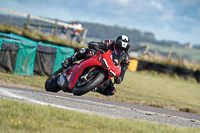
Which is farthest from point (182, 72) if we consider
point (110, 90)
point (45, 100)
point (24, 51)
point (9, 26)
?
point (45, 100)

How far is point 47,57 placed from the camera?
39.8 feet

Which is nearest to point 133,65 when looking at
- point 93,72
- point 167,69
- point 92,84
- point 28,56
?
point 167,69

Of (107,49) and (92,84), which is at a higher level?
(107,49)

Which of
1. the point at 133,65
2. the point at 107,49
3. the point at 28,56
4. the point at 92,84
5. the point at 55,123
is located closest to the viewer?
the point at 55,123

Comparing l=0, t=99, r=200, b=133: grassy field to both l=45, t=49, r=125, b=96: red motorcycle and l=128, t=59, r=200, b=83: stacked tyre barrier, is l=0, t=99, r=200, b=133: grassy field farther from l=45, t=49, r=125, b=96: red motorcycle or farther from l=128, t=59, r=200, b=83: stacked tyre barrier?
l=128, t=59, r=200, b=83: stacked tyre barrier

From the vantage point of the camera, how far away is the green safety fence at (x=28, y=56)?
1088cm

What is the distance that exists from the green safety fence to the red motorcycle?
177 inches

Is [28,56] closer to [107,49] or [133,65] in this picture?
[107,49]

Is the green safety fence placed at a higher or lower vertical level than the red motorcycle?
lower

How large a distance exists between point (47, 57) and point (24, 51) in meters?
1.05

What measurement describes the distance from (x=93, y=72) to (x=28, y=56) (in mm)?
5609

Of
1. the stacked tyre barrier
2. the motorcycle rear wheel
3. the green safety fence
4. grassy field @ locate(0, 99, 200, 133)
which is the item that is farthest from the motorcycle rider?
the stacked tyre barrier

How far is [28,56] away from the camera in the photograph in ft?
37.9

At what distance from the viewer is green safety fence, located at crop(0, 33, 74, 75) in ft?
35.7
